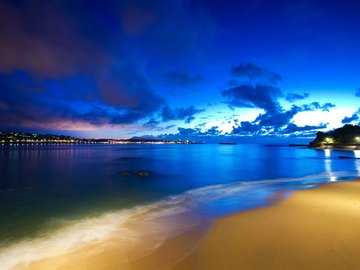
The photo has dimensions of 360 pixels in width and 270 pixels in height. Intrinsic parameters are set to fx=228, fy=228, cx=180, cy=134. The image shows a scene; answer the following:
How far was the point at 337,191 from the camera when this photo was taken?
1367cm

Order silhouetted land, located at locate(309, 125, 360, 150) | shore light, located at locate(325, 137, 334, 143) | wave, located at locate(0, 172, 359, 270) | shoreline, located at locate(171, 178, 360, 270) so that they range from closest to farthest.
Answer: shoreline, located at locate(171, 178, 360, 270), wave, located at locate(0, 172, 359, 270), silhouetted land, located at locate(309, 125, 360, 150), shore light, located at locate(325, 137, 334, 143)

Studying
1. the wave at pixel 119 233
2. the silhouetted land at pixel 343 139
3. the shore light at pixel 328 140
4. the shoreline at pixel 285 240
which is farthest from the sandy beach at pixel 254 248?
the shore light at pixel 328 140

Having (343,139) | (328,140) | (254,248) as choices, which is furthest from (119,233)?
(328,140)

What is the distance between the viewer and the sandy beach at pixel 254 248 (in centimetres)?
564

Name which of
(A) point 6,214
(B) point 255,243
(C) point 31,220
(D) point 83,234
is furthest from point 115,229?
(A) point 6,214

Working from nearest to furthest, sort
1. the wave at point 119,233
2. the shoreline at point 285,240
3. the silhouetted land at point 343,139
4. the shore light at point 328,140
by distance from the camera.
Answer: the shoreline at point 285,240 → the wave at point 119,233 → the silhouetted land at point 343,139 → the shore light at point 328,140

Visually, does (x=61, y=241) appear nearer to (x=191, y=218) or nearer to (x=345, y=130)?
(x=191, y=218)

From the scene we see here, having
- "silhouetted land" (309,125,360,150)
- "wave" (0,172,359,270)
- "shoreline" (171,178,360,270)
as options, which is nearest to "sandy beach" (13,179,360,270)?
"shoreline" (171,178,360,270)

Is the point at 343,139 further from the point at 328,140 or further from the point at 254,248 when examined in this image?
the point at 254,248

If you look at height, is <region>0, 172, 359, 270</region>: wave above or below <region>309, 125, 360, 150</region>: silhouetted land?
below

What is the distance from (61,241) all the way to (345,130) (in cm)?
12927

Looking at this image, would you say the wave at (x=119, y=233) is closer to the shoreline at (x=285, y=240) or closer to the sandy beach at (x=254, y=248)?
the sandy beach at (x=254, y=248)

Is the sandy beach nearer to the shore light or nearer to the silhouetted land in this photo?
the silhouetted land

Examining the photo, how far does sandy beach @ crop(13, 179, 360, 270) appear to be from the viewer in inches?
222
